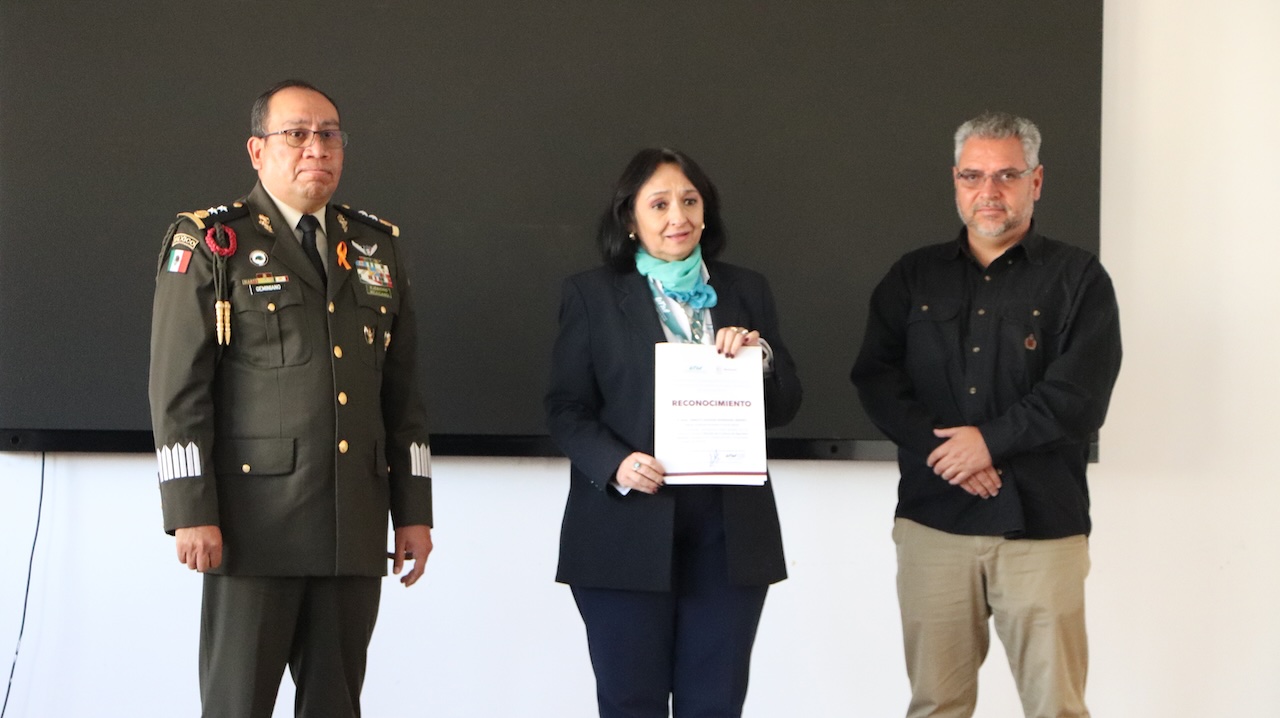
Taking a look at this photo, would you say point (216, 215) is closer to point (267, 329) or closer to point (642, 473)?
point (267, 329)

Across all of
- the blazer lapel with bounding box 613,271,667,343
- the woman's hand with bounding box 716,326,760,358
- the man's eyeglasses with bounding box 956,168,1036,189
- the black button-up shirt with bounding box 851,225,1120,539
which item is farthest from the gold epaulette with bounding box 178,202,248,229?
the man's eyeglasses with bounding box 956,168,1036,189

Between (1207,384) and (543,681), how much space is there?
2.23 metres

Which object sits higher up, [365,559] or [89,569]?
[365,559]

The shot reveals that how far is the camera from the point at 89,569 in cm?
346

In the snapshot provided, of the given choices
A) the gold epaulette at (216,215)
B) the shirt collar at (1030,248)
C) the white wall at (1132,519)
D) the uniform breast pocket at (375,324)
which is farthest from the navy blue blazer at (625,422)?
the white wall at (1132,519)

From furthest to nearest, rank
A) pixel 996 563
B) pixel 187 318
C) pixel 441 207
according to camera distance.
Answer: pixel 441 207, pixel 996 563, pixel 187 318

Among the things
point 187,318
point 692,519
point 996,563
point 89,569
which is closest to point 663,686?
point 692,519

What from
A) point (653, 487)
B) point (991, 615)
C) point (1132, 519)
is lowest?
point (991, 615)

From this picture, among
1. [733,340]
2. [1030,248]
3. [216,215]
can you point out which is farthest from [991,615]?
[216,215]

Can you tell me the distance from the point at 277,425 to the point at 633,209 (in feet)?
2.90

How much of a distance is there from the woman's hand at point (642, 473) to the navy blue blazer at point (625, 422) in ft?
0.10

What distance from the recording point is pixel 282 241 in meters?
2.41

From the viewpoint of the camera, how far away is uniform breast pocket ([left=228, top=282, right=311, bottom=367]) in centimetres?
233

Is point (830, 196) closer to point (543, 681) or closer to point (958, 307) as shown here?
point (958, 307)
